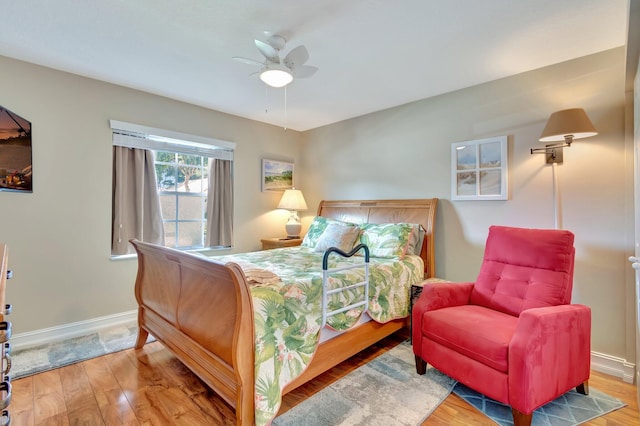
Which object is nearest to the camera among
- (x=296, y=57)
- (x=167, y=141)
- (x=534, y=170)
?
(x=296, y=57)

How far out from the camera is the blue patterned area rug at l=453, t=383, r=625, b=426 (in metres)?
1.80

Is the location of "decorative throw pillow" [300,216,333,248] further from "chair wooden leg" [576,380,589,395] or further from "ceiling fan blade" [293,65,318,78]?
"chair wooden leg" [576,380,589,395]

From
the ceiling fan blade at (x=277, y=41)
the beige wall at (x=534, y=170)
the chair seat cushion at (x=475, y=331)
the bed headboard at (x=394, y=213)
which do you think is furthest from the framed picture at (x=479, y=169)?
the ceiling fan blade at (x=277, y=41)

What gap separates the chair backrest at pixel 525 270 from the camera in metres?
A: 2.08

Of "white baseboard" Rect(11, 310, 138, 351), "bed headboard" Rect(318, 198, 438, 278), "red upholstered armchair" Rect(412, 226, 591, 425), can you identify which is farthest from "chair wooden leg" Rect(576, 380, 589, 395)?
"white baseboard" Rect(11, 310, 138, 351)

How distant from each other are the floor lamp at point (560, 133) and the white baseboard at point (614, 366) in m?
1.06

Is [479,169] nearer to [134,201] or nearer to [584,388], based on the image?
[584,388]

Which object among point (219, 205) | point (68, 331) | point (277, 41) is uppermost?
point (277, 41)

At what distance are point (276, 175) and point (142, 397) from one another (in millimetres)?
3250

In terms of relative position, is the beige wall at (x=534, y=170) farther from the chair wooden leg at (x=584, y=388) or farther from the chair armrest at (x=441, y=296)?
the chair armrest at (x=441, y=296)

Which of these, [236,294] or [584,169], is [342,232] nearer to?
[236,294]

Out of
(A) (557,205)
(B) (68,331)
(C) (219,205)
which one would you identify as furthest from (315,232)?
(B) (68,331)

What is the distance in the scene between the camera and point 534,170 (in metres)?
2.71

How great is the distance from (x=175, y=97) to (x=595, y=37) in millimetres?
3977
